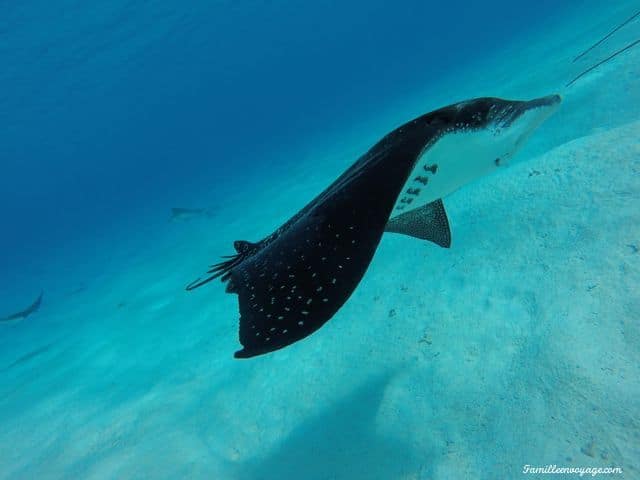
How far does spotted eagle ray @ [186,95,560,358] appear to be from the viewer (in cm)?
184

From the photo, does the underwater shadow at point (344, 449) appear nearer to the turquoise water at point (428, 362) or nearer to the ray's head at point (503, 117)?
the turquoise water at point (428, 362)

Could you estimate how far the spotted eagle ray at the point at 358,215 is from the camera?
72.6 inches

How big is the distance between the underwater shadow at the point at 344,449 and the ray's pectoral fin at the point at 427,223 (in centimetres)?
173

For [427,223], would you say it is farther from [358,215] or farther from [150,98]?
[150,98]

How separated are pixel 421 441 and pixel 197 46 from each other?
6521 cm

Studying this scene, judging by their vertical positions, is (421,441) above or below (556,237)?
below

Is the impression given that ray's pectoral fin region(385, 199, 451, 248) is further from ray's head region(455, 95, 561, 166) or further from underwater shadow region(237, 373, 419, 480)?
underwater shadow region(237, 373, 419, 480)

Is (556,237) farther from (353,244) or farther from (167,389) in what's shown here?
(167,389)

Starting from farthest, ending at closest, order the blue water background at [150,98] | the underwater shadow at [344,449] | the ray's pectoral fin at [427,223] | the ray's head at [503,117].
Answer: the blue water background at [150,98] → the ray's pectoral fin at [427,223] → the underwater shadow at [344,449] → the ray's head at [503,117]

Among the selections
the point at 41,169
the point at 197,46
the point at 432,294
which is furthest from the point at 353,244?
the point at 41,169

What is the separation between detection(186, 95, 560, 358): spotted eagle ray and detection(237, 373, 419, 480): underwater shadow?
82.8 inches

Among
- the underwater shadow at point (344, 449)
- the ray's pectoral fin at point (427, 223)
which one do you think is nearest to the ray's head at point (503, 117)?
the ray's pectoral fin at point (427, 223)

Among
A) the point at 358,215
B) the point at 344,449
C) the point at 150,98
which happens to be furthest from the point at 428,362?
the point at 150,98

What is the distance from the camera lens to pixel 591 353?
2779 millimetres
